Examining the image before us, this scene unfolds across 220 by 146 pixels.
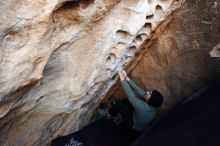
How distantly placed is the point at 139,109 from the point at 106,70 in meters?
0.30

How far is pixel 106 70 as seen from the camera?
6.47 ft

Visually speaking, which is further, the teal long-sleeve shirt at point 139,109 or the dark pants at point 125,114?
the dark pants at point 125,114

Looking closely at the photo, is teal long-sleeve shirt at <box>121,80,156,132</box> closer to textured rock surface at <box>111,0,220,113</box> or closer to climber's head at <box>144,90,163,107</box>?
climber's head at <box>144,90,163,107</box>

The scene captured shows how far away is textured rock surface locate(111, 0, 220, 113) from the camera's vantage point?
1897mm

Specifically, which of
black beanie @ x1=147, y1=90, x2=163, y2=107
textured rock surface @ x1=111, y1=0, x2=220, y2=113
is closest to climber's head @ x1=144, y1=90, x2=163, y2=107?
black beanie @ x1=147, y1=90, x2=163, y2=107

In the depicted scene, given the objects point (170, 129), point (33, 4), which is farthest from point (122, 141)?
point (33, 4)

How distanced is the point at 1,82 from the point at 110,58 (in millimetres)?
694

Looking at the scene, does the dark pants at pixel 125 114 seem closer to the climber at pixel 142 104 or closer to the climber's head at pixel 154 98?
the climber at pixel 142 104

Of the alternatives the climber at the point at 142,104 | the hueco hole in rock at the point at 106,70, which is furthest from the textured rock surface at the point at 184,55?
the climber at the point at 142,104

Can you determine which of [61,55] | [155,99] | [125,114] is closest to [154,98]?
[155,99]

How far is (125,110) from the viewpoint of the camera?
221 cm

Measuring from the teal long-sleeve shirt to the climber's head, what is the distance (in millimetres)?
26

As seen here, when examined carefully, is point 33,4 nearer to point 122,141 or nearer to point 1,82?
point 1,82

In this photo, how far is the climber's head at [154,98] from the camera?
206cm
